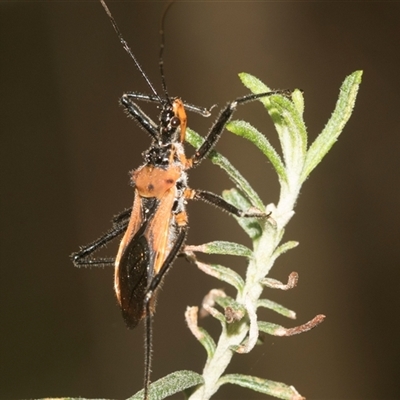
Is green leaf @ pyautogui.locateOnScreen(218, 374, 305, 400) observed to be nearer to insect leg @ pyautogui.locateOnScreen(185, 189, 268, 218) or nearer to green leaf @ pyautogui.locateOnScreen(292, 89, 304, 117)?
insect leg @ pyautogui.locateOnScreen(185, 189, 268, 218)

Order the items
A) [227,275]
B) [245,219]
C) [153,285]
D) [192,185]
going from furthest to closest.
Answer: [192,185] → [153,285] → [245,219] → [227,275]

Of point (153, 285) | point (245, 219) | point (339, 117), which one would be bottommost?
point (153, 285)

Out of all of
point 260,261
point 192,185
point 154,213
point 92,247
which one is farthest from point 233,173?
point 192,185

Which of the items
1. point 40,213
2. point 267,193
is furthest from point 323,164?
point 40,213

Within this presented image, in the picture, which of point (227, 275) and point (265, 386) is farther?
point (227, 275)

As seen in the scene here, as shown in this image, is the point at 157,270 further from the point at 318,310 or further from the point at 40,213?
the point at 40,213

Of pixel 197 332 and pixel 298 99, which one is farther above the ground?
pixel 298 99

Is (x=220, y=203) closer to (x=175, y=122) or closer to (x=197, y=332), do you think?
(x=175, y=122)
